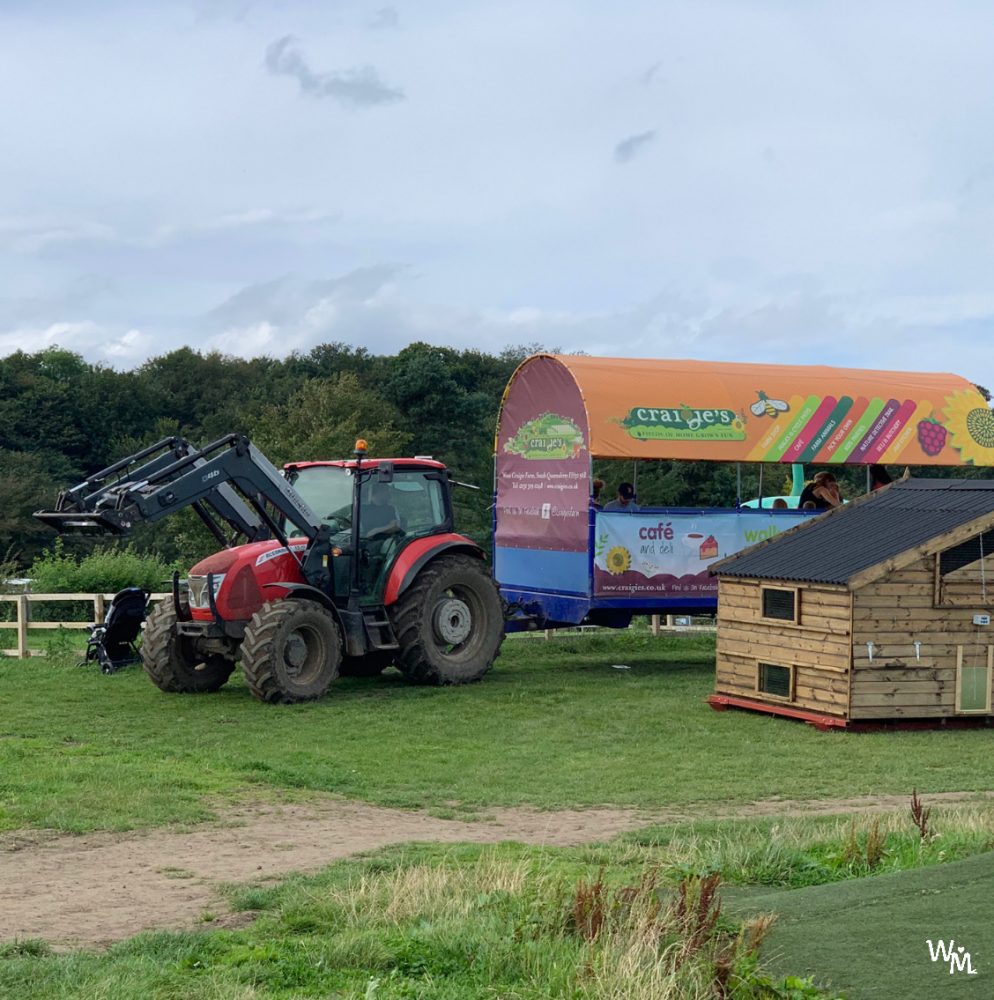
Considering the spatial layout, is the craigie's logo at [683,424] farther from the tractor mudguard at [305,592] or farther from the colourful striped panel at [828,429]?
the tractor mudguard at [305,592]

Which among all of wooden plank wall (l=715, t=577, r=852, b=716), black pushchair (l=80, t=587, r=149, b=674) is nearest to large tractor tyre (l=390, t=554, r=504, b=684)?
wooden plank wall (l=715, t=577, r=852, b=716)

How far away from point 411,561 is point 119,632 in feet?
15.7

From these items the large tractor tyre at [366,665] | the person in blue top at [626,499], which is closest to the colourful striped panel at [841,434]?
the person in blue top at [626,499]

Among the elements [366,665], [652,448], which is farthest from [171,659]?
[652,448]

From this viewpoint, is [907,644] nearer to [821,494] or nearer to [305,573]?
[821,494]

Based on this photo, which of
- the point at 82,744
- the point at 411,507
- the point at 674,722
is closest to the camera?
the point at 82,744

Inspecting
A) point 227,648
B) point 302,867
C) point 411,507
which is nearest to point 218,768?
point 302,867

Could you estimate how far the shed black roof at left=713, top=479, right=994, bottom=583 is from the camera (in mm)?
16859

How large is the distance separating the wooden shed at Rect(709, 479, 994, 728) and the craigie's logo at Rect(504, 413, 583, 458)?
13.8 ft

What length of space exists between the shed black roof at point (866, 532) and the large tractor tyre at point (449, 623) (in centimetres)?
324

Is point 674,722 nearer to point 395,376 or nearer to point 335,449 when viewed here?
point 335,449

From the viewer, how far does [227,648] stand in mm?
18578

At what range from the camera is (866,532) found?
1795 cm

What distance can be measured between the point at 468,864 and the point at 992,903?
3.12 meters
